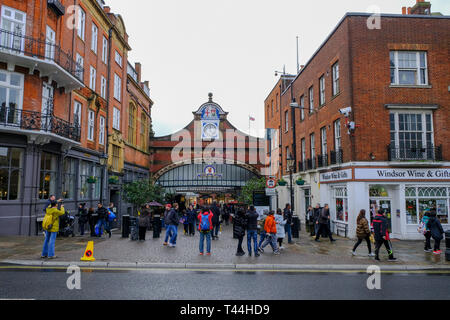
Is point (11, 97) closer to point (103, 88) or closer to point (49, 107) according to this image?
point (49, 107)

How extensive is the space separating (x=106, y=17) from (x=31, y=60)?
1181 cm

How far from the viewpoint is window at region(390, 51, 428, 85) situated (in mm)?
16953

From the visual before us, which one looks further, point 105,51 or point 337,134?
point 105,51

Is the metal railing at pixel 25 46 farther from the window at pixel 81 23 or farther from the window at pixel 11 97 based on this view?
the window at pixel 81 23

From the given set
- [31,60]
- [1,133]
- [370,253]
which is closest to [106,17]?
[31,60]

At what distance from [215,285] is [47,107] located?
14255 millimetres

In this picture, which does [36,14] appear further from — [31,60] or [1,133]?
[1,133]

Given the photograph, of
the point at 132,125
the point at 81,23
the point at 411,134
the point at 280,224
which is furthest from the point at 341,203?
the point at 132,125

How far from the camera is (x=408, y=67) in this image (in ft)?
56.0

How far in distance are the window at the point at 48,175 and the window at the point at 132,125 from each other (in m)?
14.6

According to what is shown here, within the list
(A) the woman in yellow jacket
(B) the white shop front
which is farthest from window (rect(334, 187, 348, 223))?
(A) the woman in yellow jacket

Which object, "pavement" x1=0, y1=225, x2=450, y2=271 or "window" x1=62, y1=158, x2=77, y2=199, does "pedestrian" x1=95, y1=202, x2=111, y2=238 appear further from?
"window" x1=62, y1=158, x2=77, y2=199

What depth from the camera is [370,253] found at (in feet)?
37.2
